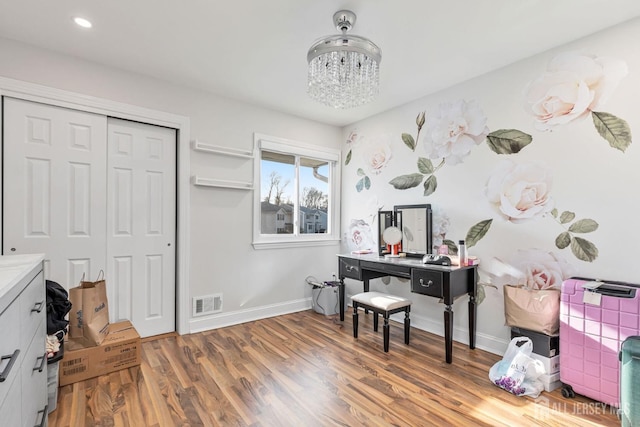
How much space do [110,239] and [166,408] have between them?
5.08ft

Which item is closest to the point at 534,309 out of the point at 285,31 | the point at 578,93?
the point at 578,93

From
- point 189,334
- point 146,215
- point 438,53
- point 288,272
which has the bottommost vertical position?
point 189,334

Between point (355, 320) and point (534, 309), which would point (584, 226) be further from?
point (355, 320)

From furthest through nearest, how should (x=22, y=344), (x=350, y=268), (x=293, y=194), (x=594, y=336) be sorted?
1. (x=293, y=194)
2. (x=350, y=268)
3. (x=594, y=336)
4. (x=22, y=344)

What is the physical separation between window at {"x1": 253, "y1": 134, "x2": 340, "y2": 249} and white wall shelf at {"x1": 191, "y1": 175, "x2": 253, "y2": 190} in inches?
5.6

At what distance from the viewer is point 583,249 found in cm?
223

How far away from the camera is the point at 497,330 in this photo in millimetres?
2664

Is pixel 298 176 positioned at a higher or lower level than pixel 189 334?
higher

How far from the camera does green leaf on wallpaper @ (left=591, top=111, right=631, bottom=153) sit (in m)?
2.07

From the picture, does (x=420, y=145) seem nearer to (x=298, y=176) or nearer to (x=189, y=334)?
(x=298, y=176)

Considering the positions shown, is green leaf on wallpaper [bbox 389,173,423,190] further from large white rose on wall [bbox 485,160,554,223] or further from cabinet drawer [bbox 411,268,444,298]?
cabinet drawer [bbox 411,268,444,298]

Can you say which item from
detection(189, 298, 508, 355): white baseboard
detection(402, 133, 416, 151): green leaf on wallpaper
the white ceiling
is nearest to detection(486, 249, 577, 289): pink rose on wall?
detection(189, 298, 508, 355): white baseboard

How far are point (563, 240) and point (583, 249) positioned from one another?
130 mm

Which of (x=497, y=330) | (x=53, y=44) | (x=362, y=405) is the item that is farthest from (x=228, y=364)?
(x=53, y=44)
